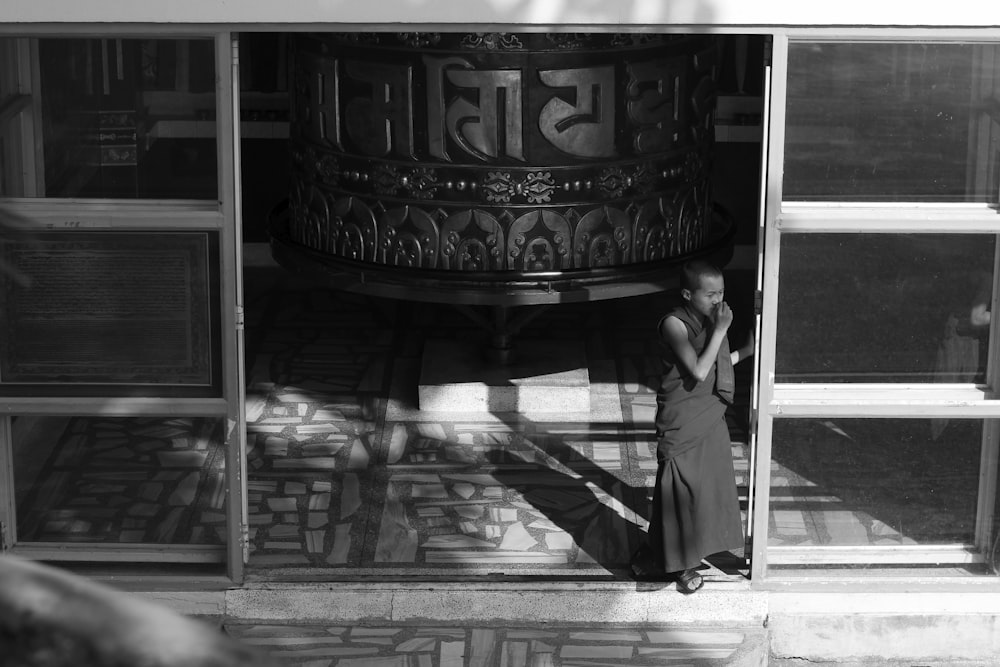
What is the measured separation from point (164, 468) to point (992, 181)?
3.38 m

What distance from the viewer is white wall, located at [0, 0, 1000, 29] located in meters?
4.50

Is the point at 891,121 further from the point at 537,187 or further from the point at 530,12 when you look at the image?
the point at 537,187

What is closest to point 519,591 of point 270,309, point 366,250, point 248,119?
point 366,250

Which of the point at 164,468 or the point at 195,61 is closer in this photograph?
the point at 195,61

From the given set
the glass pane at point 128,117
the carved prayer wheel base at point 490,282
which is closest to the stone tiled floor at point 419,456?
the carved prayer wheel base at point 490,282

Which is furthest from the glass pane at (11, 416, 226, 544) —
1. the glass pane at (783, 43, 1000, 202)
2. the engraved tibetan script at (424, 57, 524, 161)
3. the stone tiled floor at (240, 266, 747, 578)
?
the glass pane at (783, 43, 1000, 202)

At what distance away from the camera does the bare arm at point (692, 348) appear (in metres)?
5.05

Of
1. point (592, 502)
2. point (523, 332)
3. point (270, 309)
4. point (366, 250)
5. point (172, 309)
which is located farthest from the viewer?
point (270, 309)

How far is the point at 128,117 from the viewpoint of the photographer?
4723 millimetres

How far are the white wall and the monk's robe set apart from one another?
1209 mm

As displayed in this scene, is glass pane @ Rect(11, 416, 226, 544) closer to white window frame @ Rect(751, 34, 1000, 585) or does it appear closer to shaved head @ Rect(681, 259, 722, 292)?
shaved head @ Rect(681, 259, 722, 292)

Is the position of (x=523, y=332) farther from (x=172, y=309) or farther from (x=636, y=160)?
(x=172, y=309)

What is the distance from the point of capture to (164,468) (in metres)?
5.26

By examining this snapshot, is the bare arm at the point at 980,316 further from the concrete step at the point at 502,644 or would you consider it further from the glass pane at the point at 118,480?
the glass pane at the point at 118,480
